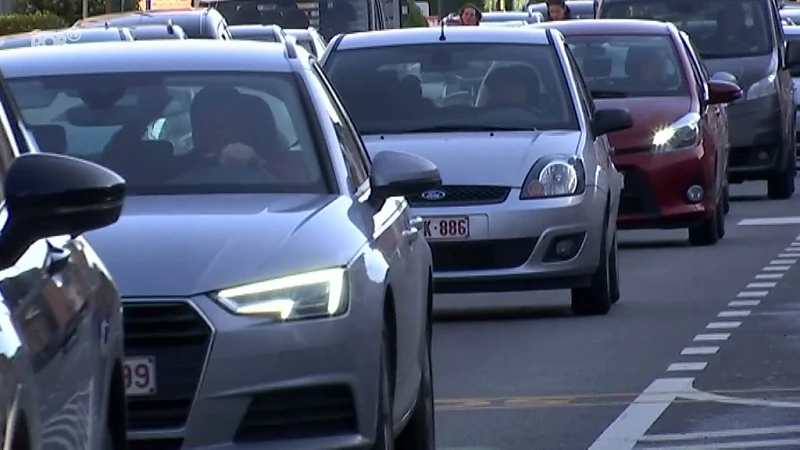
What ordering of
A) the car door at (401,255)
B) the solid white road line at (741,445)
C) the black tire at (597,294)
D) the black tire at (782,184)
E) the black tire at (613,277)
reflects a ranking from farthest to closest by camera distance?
1. the black tire at (782,184)
2. the black tire at (613,277)
3. the black tire at (597,294)
4. the solid white road line at (741,445)
5. the car door at (401,255)

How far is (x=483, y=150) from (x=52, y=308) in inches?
371

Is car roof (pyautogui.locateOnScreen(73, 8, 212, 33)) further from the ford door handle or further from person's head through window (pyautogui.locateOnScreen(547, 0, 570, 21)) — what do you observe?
the ford door handle

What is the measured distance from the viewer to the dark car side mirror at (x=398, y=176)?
8133mm

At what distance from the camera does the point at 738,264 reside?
17.5m

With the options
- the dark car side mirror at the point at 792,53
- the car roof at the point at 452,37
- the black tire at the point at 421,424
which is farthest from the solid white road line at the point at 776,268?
the dark car side mirror at the point at 792,53

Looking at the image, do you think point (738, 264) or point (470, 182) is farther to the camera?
point (738, 264)

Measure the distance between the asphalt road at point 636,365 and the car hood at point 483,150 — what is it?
2.62ft

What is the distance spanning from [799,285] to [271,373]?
908cm

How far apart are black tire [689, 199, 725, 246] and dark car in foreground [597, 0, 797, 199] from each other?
575 cm

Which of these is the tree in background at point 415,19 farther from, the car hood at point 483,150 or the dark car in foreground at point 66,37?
the car hood at point 483,150

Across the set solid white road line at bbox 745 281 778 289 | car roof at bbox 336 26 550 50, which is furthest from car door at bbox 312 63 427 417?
solid white road line at bbox 745 281 778 289

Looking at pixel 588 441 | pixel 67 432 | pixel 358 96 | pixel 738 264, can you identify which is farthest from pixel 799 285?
pixel 67 432

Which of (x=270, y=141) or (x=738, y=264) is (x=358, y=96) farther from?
(x=270, y=141)

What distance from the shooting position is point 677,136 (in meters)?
18.8
